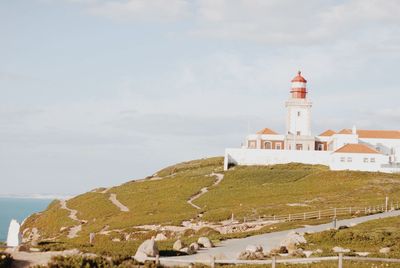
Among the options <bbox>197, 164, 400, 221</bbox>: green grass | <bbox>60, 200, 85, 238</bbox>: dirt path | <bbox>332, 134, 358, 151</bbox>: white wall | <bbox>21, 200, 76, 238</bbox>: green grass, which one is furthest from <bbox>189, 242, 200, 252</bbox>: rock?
<bbox>332, 134, 358, 151</bbox>: white wall

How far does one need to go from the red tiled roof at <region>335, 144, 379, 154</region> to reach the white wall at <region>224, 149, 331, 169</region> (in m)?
5.24

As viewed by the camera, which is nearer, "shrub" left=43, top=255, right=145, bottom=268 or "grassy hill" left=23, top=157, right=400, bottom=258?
"shrub" left=43, top=255, right=145, bottom=268

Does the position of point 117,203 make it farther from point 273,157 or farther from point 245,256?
point 245,256

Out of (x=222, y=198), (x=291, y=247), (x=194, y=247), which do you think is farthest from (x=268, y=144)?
(x=291, y=247)

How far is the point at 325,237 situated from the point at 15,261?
1947 cm

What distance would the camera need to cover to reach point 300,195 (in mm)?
80250

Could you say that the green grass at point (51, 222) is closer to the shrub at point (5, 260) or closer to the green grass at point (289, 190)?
the green grass at point (289, 190)

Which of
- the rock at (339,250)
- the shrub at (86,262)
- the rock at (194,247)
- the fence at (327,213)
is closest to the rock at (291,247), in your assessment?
the rock at (339,250)

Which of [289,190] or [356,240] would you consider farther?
[289,190]

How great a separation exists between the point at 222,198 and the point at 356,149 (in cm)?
2752

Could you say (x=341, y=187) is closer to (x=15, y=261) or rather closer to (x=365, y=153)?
(x=365, y=153)

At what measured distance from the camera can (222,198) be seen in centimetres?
8175

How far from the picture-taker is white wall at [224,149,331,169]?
349 ft

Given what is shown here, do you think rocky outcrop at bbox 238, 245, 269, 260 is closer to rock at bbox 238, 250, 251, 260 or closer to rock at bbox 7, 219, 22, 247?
rock at bbox 238, 250, 251, 260
